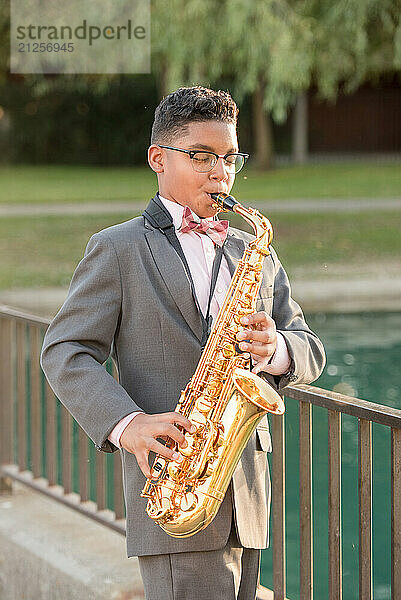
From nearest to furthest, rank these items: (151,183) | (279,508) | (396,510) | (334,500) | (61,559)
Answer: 1. (396,510)
2. (334,500)
3. (279,508)
4. (61,559)
5. (151,183)

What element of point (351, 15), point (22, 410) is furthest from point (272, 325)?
point (351, 15)

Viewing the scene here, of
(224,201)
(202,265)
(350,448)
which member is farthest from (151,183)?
(224,201)

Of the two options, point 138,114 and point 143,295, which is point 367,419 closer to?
point 143,295

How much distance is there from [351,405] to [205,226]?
64 centimetres

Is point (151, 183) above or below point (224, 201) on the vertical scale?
below

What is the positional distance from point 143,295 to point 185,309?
0.09 m

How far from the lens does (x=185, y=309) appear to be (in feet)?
7.38

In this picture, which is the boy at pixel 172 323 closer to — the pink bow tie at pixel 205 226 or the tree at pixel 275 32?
the pink bow tie at pixel 205 226

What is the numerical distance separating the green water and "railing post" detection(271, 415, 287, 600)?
1.10m

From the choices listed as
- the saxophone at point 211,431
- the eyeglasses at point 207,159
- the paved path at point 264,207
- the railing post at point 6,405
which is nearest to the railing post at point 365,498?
the saxophone at point 211,431

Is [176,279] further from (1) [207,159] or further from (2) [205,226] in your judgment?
(1) [207,159]

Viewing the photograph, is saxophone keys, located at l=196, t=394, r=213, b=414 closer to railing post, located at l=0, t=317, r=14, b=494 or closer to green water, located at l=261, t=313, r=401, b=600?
green water, located at l=261, t=313, r=401, b=600

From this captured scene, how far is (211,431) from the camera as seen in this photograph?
211 cm

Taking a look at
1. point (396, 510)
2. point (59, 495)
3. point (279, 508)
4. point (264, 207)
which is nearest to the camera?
point (396, 510)
